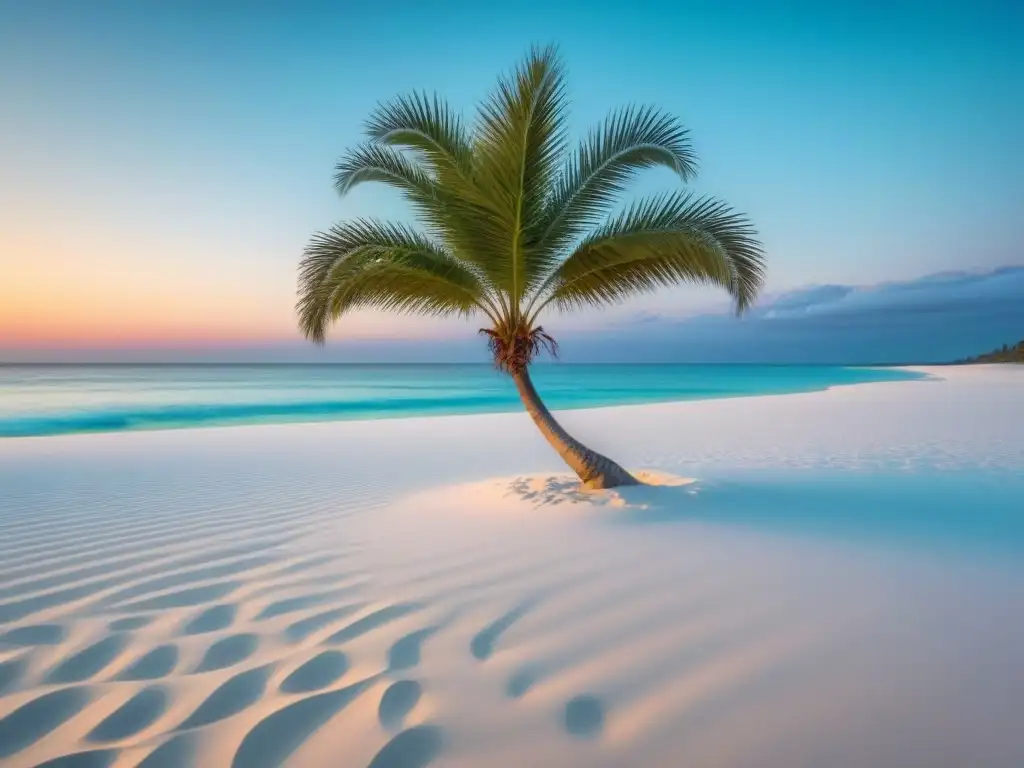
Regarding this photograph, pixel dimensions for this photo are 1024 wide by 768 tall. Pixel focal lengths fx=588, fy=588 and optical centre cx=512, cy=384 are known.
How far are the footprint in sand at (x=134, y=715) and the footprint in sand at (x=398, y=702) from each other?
91 centimetres

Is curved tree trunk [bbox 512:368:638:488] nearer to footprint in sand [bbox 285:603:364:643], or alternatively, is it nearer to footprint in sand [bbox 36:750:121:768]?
footprint in sand [bbox 285:603:364:643]

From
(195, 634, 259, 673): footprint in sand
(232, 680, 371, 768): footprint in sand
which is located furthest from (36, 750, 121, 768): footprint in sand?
(195, 634, 259, 673): footprint in sand

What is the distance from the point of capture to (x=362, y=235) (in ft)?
22.7

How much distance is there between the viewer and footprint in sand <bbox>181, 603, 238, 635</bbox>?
327 cm

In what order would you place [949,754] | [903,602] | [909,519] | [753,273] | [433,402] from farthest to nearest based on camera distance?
[433,402]
[753,273]
[909,519]
[903,602]
[949,754]

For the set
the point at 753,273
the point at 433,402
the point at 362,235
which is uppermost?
the point at 362,235

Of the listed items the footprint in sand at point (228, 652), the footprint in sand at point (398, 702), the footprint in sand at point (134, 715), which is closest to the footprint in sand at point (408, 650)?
the footprint in sand at point (398, 702)

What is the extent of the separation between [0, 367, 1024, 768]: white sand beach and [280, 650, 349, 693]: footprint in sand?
0.01 m

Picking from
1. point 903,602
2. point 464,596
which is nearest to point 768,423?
point 903,602

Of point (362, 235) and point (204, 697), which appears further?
point (362, 235)

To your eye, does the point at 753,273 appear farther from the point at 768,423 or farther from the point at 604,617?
the point at 768,423

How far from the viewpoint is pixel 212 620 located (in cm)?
340

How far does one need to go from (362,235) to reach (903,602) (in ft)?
20.2

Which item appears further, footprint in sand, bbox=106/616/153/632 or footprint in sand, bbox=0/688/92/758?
footprint in sand, bbox=106/616/153/632
